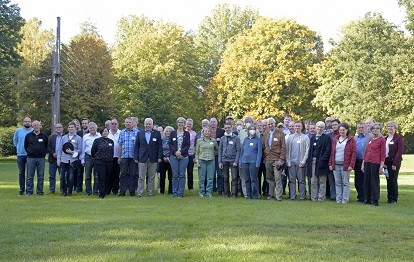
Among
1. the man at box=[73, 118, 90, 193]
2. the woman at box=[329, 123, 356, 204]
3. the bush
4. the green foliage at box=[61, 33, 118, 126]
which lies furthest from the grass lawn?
the bush

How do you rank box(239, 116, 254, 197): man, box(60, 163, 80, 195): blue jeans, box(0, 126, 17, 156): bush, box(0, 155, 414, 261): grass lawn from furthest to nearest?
1. box(0, 126, 17, 156): bush
2. box(60, 163, 80, 195): blue jeans
3. box(239, 116, 254, 197): man
4. box(0, 155, 414, 261): grass lawn

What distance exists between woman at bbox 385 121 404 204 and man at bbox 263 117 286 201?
97.4 inches

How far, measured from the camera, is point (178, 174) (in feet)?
50.7

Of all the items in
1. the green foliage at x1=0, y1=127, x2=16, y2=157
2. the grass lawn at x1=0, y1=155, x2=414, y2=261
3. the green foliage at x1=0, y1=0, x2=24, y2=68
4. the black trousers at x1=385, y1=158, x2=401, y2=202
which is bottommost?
the grass lawn at x1=0, y1=155, x2=414, y2=261

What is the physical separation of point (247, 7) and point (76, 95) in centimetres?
2207

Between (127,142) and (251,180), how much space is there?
326 cm

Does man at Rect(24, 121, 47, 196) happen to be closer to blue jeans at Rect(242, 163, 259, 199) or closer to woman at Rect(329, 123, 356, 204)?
blue jeans at Rect(242, 163, 259, 199)

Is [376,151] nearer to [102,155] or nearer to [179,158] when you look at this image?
[179,158]

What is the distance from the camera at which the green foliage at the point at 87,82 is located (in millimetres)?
45375

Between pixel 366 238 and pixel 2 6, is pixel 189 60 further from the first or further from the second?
pixel 366 238

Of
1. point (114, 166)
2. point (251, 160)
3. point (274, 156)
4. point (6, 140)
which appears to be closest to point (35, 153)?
point (114, 166)

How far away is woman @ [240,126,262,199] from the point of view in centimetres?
1501

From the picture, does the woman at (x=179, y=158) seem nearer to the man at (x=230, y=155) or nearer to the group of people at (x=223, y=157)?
the group of people at (x=223, y=157)

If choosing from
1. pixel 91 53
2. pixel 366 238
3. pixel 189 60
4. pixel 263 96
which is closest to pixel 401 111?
pixel 263 96
